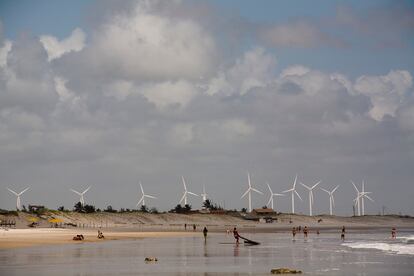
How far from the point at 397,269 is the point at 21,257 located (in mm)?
26216

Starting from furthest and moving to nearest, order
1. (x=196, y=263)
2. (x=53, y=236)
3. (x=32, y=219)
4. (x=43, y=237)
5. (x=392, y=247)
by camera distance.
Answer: (x=32, y=219)
(x=53, y=236)
(x=43, y=237)
(x=392, y=247)
(x=196, y=263)

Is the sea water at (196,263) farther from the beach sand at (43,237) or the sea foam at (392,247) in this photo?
the beach sand at (43,237)

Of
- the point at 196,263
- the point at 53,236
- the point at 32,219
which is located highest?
the point at 32,219

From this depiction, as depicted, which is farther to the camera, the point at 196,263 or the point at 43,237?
the point at 43,237

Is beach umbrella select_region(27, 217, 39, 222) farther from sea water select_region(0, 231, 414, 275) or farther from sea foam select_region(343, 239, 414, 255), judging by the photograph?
sea water select_region(0, 231, 414, 275)

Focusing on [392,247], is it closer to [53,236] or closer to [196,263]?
[196,263]

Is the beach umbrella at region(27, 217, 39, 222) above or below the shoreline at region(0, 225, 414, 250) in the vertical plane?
above

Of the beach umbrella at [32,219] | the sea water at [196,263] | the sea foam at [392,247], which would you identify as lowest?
the sea water at [196,263]

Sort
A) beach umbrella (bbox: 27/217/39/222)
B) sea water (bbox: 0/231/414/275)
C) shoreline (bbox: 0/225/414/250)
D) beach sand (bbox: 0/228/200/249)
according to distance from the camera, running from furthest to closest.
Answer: beach umbrella (bbox: 27/217/39/222), shoreline (bbox: 0/225/414/250), beach sand (bbox: 0/228/200/249), sea water (bbox: 0/231/414/275)

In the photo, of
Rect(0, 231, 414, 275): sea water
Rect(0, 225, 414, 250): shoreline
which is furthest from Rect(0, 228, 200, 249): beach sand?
Rect(0, 231, 414, 275): sea water

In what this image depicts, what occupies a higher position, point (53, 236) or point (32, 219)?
point (32, 219)

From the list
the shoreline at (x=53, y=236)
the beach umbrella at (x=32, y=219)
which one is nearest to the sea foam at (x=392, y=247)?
the shoreline at (x=53, y=236)

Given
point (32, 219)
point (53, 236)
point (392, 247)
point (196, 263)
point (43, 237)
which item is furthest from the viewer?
point (32, 219)

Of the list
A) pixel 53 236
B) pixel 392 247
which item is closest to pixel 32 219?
pixel 53 236
